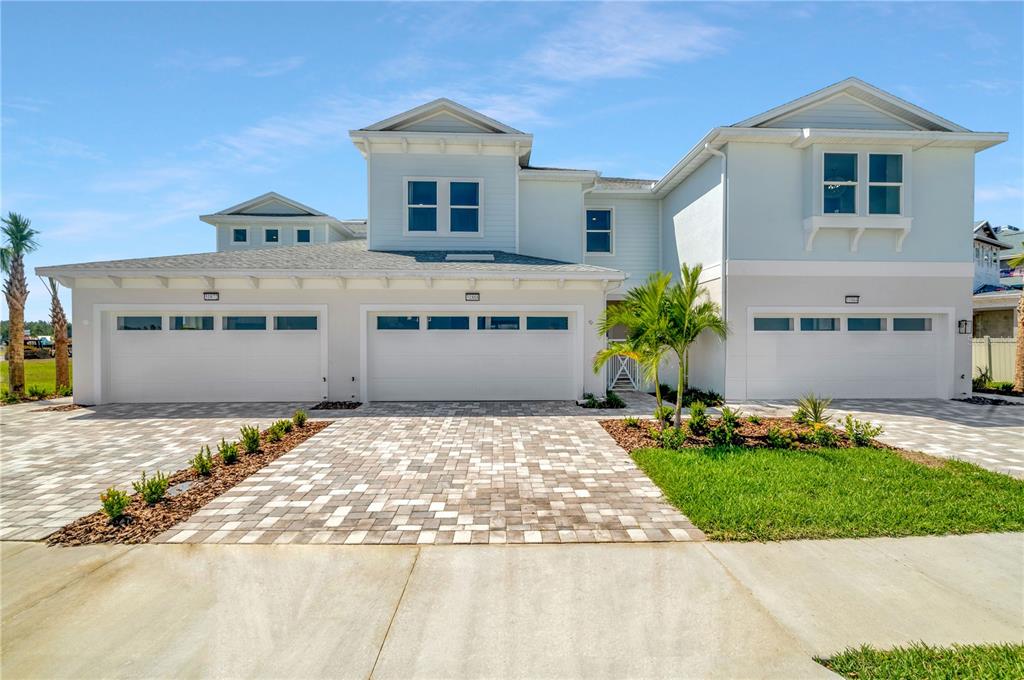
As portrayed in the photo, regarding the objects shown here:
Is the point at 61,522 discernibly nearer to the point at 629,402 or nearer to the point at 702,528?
the point at 702,528

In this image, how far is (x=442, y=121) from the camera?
12.9 metres

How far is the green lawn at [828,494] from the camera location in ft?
14.3

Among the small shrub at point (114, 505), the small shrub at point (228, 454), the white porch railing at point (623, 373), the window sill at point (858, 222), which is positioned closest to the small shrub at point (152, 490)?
the small shrub at point (114, 505)

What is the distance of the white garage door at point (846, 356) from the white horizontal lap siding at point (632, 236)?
184 inches

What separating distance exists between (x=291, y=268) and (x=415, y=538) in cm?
862

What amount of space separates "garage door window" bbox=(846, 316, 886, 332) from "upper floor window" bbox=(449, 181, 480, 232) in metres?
10.4

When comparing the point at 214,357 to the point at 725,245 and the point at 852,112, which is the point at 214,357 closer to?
the point at 725,245

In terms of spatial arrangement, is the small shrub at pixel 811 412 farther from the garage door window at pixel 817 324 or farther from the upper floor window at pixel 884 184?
the upper floor window at pixel 884 184

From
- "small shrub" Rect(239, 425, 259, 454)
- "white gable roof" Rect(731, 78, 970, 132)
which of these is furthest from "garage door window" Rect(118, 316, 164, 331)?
"white gable roof" Rect(731, 78, 970, 132)

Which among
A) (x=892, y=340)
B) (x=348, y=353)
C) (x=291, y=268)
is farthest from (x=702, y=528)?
(x=892, y=340)

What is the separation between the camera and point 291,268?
1077 centimetres

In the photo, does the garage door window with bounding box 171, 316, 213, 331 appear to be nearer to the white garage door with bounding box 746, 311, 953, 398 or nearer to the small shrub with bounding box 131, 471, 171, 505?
the small shrub with bounding box 131, 471, 171, 505

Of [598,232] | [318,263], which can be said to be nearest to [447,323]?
[318,263]

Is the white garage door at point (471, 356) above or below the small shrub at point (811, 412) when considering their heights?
above
